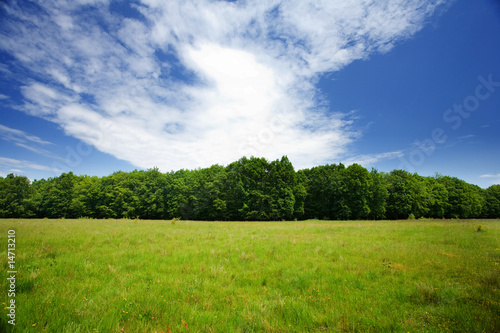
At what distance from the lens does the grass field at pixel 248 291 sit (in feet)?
13.2

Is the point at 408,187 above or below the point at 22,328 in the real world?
above

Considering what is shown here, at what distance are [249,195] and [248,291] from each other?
44206mm

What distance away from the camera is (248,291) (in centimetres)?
573

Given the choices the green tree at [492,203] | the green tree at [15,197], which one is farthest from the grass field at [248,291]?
the green tree at [492,203]

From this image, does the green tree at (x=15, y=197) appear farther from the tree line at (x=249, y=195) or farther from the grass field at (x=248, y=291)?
the grass field at (x=248, y=291)

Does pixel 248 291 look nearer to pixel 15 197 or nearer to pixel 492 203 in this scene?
pixel 15 197

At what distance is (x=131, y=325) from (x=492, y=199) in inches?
4836

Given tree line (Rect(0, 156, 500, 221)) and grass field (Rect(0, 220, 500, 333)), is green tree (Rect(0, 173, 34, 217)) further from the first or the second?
grass field (Rect(0, 220, 500, 333))

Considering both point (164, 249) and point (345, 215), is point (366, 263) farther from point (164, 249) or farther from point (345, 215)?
point (345, 215)

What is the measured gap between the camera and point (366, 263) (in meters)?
8.20

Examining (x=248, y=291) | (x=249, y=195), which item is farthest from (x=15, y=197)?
(x=248, y=291)

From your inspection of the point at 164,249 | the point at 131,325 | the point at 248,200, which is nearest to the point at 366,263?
the point at 131,325

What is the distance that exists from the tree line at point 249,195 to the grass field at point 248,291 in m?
39.2

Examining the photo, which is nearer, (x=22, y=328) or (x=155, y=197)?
(x=22, y=328)
